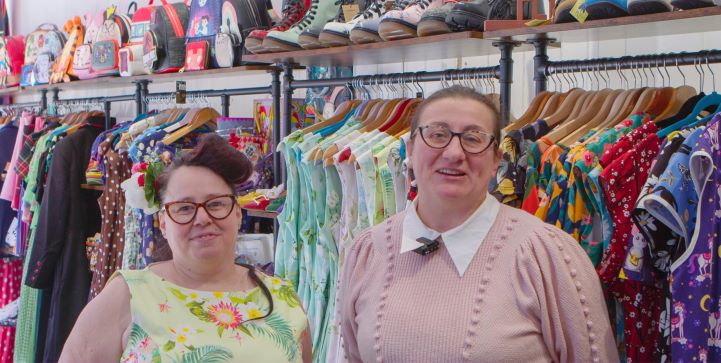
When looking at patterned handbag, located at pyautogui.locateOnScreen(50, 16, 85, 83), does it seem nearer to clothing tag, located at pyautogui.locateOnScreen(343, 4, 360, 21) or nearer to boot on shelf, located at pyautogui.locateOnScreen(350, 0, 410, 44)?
clothing tag, located at pyautogui.locateOnScreen(343, 4, 360, 21)

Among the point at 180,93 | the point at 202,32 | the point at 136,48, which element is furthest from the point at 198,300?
the point at 136,48

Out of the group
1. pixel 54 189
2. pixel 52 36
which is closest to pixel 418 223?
pixel 54 189

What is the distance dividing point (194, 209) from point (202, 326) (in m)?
0.27

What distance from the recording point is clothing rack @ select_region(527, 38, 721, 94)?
222 cm

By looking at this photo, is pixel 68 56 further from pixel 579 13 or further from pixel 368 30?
pixel 579 13

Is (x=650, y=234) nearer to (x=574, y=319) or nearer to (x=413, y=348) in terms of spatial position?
(x=574, y=319)

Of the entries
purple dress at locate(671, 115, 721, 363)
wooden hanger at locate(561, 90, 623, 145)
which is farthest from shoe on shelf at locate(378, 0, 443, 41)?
purple dress at locate(671, 115, 721, 363)

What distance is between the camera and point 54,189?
4.48 meters

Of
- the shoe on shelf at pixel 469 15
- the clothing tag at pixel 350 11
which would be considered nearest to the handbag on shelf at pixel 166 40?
the clothing tag at pixel 350 11

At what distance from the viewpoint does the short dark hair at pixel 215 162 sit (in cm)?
205

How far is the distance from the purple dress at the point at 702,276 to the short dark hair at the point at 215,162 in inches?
42.0

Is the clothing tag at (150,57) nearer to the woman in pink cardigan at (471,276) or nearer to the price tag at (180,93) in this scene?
the price tag at (180,93)

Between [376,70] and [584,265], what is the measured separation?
241 centimetres

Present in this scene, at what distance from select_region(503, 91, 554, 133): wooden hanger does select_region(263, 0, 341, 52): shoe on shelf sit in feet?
3.48
